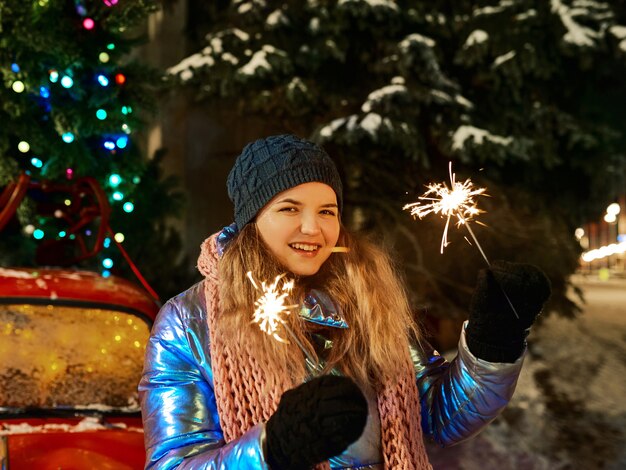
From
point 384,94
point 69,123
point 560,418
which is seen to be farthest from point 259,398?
point 560,418

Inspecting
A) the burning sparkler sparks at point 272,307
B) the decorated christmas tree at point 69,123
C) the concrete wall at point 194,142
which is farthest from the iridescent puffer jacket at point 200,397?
the concrete wall at point 194,142

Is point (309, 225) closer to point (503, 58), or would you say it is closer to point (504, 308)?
point (504, 308)

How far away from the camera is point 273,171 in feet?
6.53

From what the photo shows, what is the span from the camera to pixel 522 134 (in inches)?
297

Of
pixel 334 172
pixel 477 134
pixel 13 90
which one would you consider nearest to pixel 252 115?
pixel 477 134

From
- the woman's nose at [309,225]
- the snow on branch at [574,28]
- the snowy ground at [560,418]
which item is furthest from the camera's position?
the snow on branch at [574,28]

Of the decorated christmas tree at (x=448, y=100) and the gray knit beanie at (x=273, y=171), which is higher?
the decorated christmas tree at (x=448, y=100)

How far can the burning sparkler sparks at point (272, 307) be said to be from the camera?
1780 millimetres

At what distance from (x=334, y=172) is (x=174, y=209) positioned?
4.57 meters

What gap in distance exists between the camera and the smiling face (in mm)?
1964

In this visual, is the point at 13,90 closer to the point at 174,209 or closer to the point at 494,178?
the point at 174,209

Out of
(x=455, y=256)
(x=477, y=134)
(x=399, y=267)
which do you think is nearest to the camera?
(x=399, y=267)

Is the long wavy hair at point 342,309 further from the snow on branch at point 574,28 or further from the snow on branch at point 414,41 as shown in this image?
the snow on branch at point 574,28

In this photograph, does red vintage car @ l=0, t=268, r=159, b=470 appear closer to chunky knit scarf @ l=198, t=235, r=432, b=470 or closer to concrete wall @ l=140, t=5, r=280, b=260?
chunky knit scarf @ l=198, t=235, r=432, b=470
